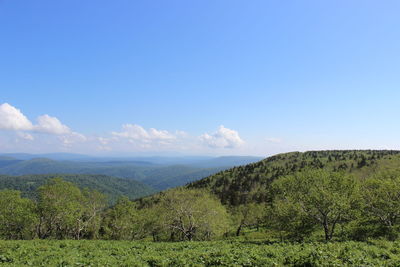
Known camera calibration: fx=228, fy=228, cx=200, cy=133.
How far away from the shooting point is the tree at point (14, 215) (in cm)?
5188

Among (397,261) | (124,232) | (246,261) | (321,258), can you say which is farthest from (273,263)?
(124,232)

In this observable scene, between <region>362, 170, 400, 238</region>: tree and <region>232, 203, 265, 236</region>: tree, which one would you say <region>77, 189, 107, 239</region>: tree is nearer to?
<region>232, 203, 265, 236</region>: tree

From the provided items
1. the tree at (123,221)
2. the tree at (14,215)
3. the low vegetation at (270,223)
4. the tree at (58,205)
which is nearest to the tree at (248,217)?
the low vegetation at (270,223)

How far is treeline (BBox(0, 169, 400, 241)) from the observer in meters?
37.2

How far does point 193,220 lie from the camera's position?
183 ft

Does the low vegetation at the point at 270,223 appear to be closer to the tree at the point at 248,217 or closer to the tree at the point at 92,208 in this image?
the tree at the point at 92,208

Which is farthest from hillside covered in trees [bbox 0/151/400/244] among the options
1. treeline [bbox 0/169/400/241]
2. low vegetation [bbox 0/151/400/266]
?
low vegetation [bbox 0/151/400/266]

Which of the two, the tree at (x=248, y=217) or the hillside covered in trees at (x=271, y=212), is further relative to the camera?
the tree at (x=248, y=217)

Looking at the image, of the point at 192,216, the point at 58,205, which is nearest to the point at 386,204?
the point at 192,216

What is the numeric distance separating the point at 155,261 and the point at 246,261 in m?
7.47

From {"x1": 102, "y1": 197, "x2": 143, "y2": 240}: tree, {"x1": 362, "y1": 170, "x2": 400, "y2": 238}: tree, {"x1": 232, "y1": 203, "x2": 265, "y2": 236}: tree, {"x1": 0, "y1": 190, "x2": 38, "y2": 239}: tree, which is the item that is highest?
{"x1": 362, "y1": 170, "x2": 400, "y2": 238}: tree

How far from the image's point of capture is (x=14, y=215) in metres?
52.5

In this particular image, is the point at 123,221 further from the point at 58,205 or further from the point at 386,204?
the point at 386,204

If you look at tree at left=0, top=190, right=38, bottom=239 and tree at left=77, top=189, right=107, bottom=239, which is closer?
tree at left=0, top=190, right=38, bottom=239
